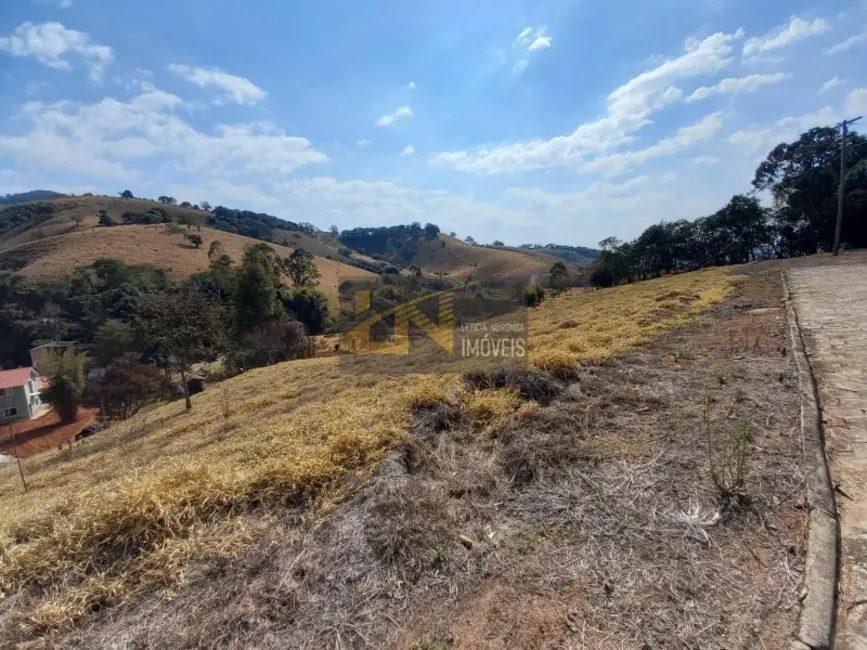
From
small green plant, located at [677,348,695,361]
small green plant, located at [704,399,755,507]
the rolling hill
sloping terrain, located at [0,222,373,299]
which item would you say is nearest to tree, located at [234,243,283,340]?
the rolling hill

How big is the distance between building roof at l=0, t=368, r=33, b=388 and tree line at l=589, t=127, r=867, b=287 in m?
38.0

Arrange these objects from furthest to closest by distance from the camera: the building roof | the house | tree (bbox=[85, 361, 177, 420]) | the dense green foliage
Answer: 1. the dense green foliage
2. the building roof
3. the house
4. tree (bbox=[85, 361, 177, 420])

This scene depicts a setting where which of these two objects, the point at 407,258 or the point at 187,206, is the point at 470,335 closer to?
the point at 407,258

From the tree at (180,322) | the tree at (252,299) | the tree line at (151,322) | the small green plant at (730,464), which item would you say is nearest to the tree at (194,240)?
the tree line at (151,322)

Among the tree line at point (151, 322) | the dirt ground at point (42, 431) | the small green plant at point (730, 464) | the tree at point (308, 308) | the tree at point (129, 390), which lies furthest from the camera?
the tree at point (308, 308)

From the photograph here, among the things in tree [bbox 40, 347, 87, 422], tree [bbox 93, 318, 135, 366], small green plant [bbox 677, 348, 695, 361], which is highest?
small green plant [bbox 677, 348, 695, 361]

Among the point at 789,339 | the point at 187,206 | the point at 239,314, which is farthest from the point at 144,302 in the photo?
the point at 187,206

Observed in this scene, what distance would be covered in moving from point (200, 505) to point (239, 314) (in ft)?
86.2

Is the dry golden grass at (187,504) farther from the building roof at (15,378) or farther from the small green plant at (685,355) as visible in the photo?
the building roof at (15,378)

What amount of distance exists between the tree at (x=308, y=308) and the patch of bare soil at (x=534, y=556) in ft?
111

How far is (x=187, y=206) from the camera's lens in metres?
115

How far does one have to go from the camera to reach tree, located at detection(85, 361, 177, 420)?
18406mm

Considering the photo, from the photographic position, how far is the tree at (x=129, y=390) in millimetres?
18406

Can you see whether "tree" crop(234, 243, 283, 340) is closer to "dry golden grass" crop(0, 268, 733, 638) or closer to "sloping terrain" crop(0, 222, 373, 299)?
"dry golden grass" crop(0, 268, 733, 638)
